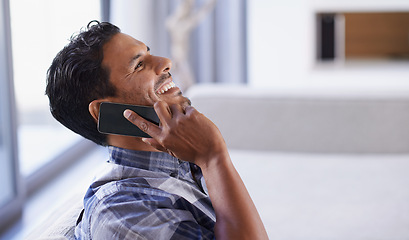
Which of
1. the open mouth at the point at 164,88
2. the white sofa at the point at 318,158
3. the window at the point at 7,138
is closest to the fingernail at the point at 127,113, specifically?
the open mouth at the point at 164,88

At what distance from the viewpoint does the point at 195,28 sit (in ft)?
14.5

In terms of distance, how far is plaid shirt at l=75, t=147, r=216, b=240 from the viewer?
2.62ft

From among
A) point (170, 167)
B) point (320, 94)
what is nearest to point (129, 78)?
point (170, 167)

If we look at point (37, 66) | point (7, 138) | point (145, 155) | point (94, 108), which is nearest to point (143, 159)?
point (145, 155)

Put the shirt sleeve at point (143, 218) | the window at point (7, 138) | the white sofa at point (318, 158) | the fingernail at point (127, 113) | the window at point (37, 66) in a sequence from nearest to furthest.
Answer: the shirt sleeve at point (143, 218) → the fingernail at point (127, 113) → the white sofa at point (318, 158) → the window at point (7, 138) → the window at point (37, 66)

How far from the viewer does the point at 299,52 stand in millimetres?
3844

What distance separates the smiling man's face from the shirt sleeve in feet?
0.63

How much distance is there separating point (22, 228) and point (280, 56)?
2215 millimetres

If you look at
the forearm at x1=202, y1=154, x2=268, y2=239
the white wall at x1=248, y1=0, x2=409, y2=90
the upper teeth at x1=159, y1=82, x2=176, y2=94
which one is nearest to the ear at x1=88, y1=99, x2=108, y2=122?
Answer: the upper teeth at x1=159, y1=82, x2=176, y2=94

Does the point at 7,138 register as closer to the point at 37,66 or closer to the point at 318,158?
the point at 37,66

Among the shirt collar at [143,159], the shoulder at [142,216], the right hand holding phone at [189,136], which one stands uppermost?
the right hand holding phone at [189,136]

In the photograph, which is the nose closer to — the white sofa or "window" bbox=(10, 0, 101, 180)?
the white sofa

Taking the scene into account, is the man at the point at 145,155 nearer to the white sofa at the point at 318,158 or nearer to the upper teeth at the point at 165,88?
the upper teeth at the point at 165,88

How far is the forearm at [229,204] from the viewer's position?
827 mm
